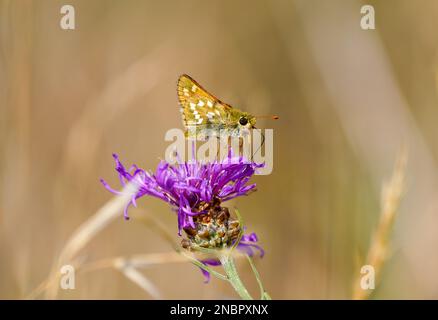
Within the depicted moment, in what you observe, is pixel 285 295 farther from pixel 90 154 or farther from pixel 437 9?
pixel 437 9

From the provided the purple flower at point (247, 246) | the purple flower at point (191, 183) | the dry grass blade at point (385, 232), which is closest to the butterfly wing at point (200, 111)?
the purple flower at point (191, 183)

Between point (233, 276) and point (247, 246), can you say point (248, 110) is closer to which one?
point (247, 246)

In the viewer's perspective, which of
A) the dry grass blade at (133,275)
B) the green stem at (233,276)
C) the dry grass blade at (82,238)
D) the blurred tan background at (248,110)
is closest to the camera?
the green stem at (233,276)

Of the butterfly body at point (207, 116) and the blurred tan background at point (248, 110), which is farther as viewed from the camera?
the blurred tan background at point (248, 110)

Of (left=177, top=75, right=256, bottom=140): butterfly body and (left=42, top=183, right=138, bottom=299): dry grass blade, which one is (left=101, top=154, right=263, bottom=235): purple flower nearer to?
(left=42, top=183, right=138, bottom=299): dry grass blade

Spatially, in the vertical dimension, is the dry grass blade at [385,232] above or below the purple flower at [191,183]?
below

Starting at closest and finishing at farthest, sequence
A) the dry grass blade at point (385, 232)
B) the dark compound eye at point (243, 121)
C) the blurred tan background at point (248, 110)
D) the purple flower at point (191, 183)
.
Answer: the purple flower at point (191, 183), the dry grass blade at point (385, 232), the dark compound eye at point (243, 121), the blurred tan background at point (248, 110)

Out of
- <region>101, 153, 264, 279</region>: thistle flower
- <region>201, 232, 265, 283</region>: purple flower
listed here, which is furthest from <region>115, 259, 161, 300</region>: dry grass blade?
<region>101, 153, 264, 279</region>: thistle flower

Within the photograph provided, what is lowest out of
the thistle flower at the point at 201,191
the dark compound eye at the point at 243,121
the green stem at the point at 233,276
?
the green stem at the point at 233,276

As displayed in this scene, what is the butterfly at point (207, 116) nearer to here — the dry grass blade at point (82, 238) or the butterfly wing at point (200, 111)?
the butterfly wing at point (200, 111)
